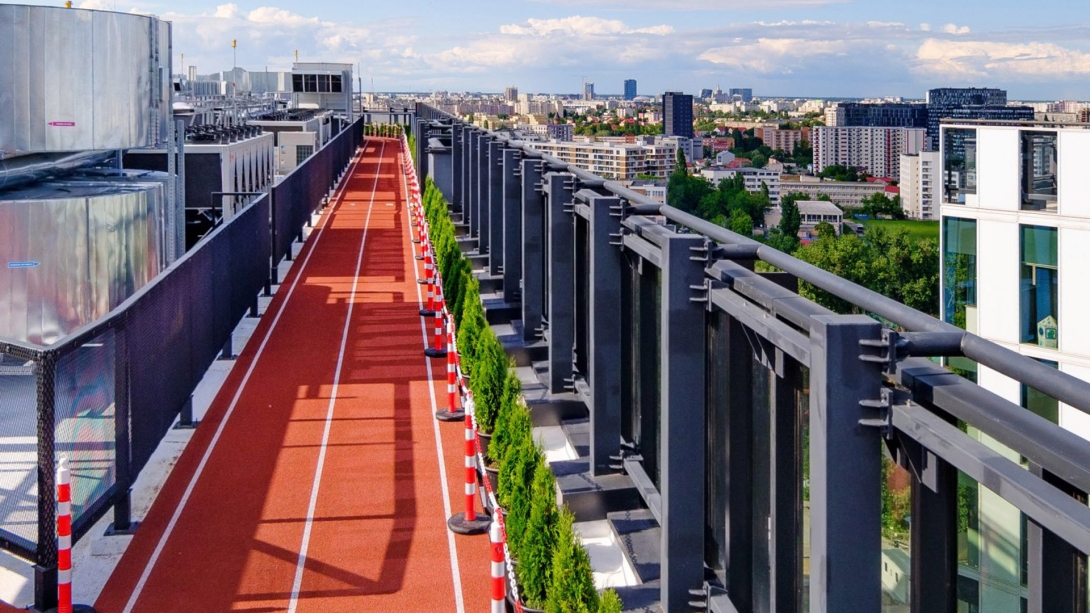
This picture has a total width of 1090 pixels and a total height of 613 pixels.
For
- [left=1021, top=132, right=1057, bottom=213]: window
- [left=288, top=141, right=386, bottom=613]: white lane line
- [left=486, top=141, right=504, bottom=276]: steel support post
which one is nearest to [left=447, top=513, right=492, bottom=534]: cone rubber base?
[left=288, top=141, right=386, bottom=613]: white lane line

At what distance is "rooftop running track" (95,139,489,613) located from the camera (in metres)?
8.98

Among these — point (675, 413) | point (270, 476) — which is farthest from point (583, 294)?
point (675, 413)

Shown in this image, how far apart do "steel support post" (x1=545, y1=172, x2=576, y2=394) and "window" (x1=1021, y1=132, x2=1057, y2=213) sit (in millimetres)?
11971

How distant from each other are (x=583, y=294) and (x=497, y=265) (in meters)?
7.69

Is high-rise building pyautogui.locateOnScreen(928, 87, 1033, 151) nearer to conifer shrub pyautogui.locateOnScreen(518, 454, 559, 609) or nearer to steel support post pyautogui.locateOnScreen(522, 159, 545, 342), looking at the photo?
steel support post pyautogui.locateOnScreen(522, 159, 545, 342)

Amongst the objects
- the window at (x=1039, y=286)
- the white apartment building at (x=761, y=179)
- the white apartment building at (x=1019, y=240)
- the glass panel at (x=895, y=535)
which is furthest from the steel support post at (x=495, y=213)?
the white apartment building at (x=761, y=179)

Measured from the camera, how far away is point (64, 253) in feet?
51.8

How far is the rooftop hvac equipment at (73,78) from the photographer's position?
50.8 feet

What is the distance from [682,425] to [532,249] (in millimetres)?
7850

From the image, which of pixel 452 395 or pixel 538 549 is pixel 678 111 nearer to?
pixel 452 395

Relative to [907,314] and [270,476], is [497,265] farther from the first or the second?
[907,314]

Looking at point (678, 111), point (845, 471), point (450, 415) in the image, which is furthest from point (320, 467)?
point (678, 111)

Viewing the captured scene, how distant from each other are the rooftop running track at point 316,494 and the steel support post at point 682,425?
92.6 inches

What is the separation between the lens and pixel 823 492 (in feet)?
13.7
